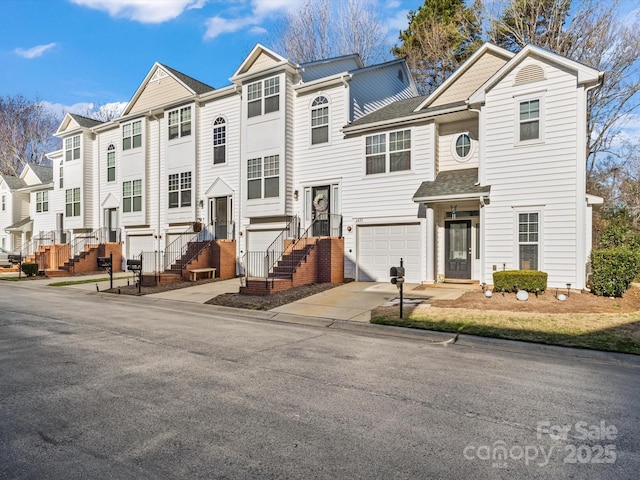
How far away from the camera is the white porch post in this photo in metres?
14.8

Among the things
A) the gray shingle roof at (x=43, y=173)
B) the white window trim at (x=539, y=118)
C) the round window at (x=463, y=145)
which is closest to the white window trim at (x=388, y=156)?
the round window at (x=463, y=145)

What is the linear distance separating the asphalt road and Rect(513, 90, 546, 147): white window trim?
7969 millimetres

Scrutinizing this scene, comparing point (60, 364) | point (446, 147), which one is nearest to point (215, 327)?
point (60, 364)

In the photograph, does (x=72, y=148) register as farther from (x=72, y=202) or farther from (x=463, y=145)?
(x=463, y=145)

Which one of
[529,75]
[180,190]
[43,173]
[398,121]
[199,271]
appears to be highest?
[43,173]

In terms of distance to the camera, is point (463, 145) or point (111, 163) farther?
point (111, 163)

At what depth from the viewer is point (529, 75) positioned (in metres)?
12.8

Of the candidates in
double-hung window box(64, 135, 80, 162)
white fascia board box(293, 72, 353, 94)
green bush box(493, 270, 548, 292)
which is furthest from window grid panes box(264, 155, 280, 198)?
double-hung window box(64, 135, 80, 162)

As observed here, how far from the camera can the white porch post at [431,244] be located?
48.5ft

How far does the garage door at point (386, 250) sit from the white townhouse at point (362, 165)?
0.06m

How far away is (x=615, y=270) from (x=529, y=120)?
5.17m

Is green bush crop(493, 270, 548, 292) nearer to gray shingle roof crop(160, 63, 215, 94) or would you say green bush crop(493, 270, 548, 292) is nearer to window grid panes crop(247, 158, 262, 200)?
window grid panes crop(247, 158, 262, 200)

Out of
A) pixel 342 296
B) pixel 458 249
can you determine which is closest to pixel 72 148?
pixel 342 296

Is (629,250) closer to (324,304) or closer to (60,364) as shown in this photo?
(324,304)
